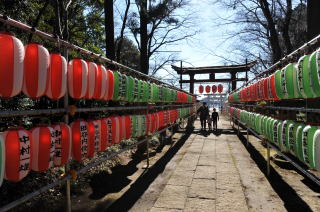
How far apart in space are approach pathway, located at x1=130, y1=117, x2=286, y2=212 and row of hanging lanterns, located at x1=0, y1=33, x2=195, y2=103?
2153 mm

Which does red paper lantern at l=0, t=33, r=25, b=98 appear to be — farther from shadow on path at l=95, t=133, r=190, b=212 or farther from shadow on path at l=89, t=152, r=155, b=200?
shadow on path at l=89, t=152, r=155, b=200

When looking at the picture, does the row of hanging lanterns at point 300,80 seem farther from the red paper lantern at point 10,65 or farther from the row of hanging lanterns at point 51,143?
the red paper lantern at point 10,65

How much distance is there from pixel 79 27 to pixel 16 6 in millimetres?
11853

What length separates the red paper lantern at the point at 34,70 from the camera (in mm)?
3031

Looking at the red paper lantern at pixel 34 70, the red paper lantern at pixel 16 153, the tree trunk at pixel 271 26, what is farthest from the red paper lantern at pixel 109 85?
the tree trunk at pixel 271 26

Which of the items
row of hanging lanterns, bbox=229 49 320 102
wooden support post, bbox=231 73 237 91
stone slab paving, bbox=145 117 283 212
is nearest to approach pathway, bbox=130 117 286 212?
stone slab paving, bbox=145 117 283 212

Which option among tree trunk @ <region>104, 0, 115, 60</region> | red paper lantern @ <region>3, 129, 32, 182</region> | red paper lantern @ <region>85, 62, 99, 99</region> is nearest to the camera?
red paper lantern @ <region>3, 129, 32, 182</region>

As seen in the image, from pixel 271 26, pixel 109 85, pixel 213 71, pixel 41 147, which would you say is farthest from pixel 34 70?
pixel 213 71

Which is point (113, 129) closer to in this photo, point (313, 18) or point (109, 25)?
point (313, 18)

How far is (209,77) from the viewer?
2894cm

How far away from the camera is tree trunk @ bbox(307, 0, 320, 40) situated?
7.82 m

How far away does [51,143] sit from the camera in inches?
134

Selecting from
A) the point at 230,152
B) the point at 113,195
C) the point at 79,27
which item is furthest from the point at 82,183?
the point at 79,27

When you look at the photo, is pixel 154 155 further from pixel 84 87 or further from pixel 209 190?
pixel 84 87
